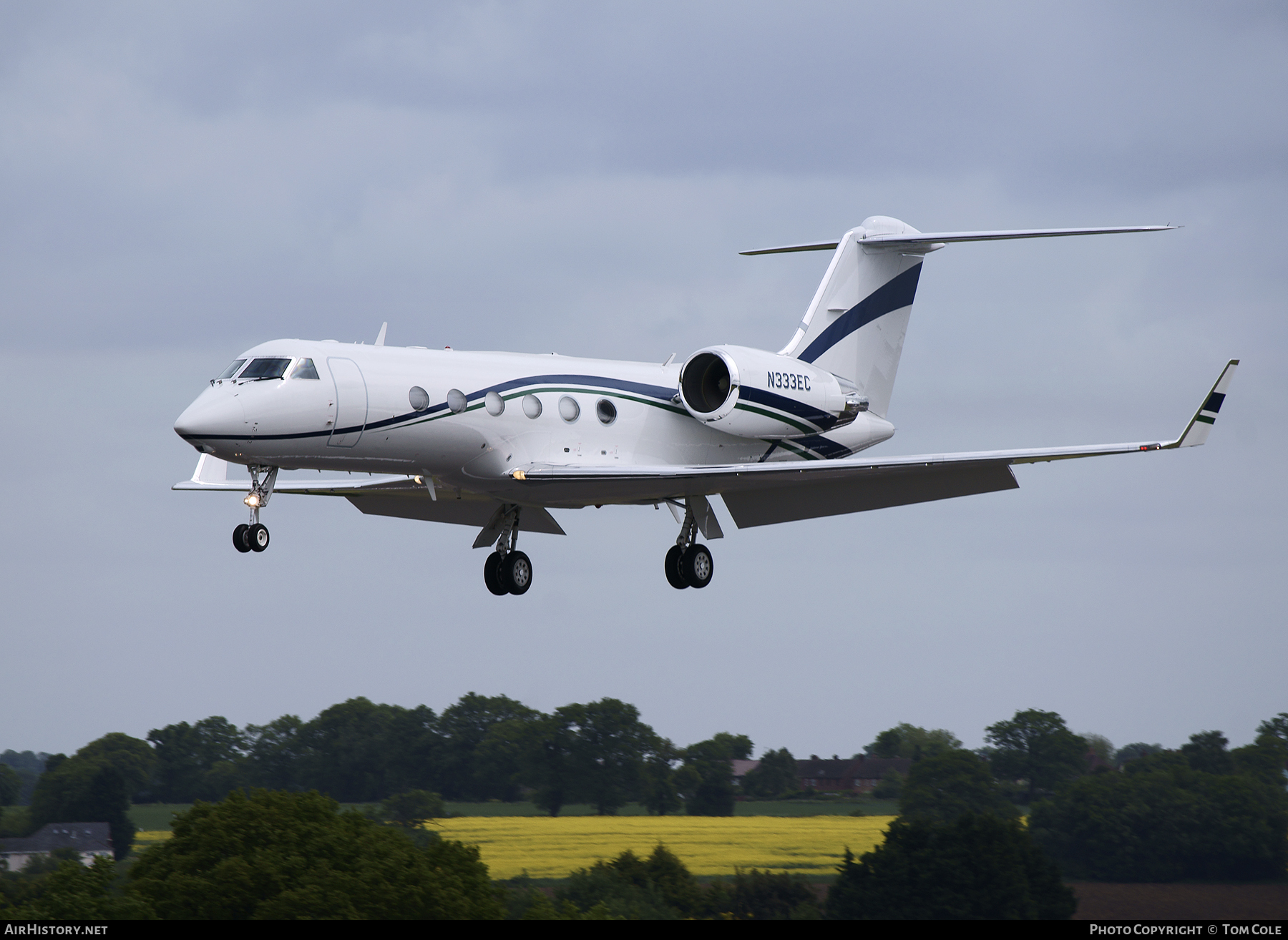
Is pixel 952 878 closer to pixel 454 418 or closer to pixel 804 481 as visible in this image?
pixel 804 481

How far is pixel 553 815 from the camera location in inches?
2776

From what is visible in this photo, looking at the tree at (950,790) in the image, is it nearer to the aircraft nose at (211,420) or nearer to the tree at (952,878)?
the tree at (952,878)

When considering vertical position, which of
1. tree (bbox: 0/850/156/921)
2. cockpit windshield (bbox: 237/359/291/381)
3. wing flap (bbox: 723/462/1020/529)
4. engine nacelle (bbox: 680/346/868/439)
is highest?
engine nacelle (bbox: 680/346/868/439)

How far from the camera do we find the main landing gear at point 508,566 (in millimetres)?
27422

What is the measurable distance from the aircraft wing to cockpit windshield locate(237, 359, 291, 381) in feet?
14.0

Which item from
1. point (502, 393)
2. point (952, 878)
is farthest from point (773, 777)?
point (502, 393)

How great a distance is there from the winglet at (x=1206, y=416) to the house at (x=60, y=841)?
66.9m

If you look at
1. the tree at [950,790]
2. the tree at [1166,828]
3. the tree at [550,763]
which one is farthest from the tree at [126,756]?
the tree at [1166,828]

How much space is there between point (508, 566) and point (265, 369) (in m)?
6.97

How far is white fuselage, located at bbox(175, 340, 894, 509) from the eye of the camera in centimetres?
2173

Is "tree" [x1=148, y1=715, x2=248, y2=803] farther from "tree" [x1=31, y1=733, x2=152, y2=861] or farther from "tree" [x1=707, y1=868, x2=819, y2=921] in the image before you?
"tree" [x1=707, y1=868, x2=819, y2=921]

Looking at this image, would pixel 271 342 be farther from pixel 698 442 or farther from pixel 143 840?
pixel 143 840

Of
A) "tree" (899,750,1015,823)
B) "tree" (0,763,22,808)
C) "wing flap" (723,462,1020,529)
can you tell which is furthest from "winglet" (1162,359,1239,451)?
"tree" (0,763,22,808)
